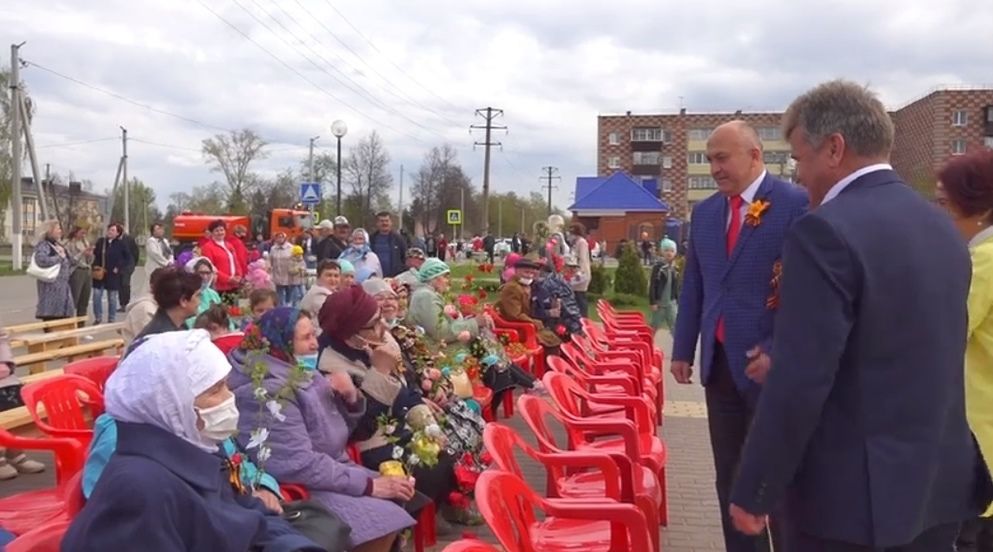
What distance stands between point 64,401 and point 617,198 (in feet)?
134

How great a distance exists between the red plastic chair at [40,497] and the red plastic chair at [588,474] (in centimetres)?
166

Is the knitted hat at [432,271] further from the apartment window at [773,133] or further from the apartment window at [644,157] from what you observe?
the apartment window at [644,157]

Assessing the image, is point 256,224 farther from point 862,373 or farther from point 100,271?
point 862,373

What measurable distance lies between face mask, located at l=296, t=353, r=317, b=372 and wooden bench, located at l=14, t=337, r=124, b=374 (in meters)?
3.56

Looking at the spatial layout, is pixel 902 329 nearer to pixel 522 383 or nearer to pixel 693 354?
pixel 693 354

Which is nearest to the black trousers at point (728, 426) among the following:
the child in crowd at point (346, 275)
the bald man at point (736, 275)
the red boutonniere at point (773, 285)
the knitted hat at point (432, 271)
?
the bald man at point (736, 275)

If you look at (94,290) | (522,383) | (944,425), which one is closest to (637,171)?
(94,290)

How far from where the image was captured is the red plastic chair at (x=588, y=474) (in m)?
3.88

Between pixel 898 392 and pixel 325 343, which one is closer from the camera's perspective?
pixel 898 392

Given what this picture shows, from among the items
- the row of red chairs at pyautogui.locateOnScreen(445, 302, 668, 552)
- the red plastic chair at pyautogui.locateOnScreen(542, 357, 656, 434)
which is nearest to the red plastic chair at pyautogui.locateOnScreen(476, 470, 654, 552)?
the row of red chairs at pyautogui.locateOnScreen(445, 302, 668, 552)

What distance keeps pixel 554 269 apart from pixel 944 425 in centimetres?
855

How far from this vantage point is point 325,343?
484cm

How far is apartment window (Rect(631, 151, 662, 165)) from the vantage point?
281 feet

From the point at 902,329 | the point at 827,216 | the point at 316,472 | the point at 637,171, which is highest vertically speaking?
the point at 637,171
